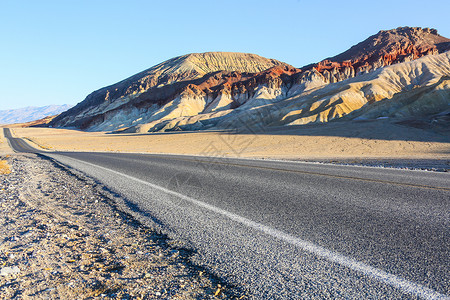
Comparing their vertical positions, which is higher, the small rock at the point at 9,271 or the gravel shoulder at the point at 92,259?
the small rock at the point at 9,271

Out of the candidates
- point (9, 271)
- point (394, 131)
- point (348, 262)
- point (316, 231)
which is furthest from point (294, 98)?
point (9, 271)

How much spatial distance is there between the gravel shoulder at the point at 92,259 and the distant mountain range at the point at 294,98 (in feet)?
160

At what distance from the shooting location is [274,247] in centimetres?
381

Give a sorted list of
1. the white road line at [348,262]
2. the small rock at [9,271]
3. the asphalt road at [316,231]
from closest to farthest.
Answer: the white road line at [348,262], the asphalt road at [316,231], the small rock at [9,271]

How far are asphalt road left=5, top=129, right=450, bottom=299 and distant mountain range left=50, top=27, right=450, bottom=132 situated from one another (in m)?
45.5

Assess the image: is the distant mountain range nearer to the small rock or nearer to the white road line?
the white road line

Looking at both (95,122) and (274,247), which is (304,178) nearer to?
(274,247)

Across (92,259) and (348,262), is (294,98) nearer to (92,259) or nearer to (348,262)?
(348,262)

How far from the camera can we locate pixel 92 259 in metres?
3.78

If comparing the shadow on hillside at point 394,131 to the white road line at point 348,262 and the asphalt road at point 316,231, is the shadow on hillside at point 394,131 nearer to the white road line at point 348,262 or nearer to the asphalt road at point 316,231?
the asphalt road at point 316,231

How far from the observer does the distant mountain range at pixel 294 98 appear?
60.5 m

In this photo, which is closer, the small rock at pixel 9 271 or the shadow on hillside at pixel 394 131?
the small rock at pixel 9 271

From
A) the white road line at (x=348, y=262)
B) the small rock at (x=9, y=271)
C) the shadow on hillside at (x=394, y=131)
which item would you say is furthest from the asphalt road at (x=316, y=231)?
the shadow on hillside at (x=394, y=131)

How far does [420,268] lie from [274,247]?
4.91 feet
